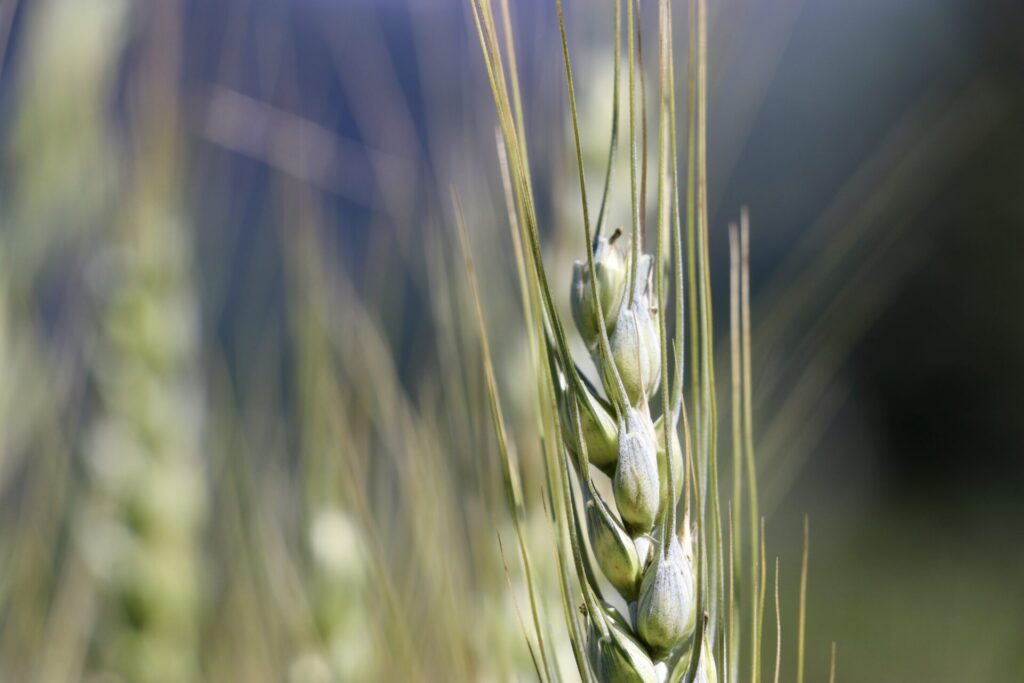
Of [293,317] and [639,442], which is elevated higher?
[293,317]

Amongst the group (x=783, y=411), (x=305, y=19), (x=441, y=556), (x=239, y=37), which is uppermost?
(x=305, y=19)

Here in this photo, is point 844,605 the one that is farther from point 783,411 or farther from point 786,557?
point 783,411

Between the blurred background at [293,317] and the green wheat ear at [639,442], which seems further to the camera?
the blurred background at [293,317]

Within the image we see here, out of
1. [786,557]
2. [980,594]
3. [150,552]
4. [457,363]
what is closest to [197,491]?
[150,552]

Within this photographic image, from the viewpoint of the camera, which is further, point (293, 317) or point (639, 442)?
point (293, 317)

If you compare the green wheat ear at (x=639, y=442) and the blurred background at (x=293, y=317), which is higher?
the blurred background at (x=293, y=317)

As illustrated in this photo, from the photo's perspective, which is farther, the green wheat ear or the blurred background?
the blurred background

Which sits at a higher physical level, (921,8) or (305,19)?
(921,8)

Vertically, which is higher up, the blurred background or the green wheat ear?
the blurred background
